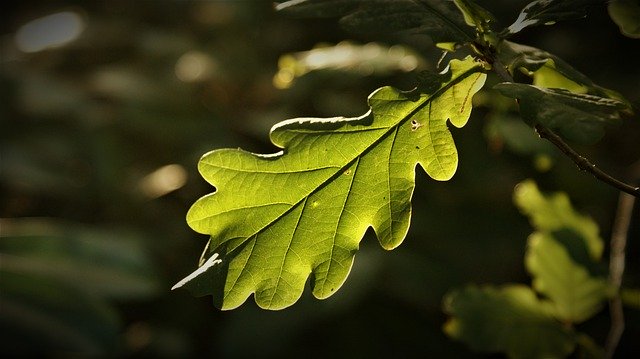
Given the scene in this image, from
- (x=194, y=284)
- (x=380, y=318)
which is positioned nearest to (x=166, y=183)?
(x=380, y=318)

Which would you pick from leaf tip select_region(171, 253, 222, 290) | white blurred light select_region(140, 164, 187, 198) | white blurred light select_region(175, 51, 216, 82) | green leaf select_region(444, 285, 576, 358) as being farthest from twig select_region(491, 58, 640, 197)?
white blurred light select_region(175, 51, 216, 82)

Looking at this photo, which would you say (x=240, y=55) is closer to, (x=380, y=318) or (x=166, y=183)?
(x=166, y=183)

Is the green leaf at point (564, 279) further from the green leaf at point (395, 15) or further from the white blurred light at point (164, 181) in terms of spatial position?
the white blurred light at point (164, 181)

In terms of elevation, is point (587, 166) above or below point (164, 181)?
above

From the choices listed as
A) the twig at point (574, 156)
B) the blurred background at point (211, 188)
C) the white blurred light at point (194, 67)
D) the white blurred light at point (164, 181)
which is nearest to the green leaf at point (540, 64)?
the twig at point (574, 156)

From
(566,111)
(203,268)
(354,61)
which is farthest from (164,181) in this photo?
(566,111)

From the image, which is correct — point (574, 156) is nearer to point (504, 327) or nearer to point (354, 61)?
point (504, 327)
